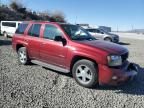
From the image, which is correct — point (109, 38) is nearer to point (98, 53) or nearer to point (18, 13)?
point (98, 53)

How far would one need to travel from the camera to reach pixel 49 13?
165 ft

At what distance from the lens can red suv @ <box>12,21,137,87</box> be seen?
5629mm

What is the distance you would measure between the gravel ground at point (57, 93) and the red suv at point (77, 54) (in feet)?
1.07

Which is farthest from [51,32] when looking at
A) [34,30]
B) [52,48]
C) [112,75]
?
[112,75]

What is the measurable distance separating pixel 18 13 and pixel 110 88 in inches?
1455

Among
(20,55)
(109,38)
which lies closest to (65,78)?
(20,55)

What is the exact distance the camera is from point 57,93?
5.43 meters

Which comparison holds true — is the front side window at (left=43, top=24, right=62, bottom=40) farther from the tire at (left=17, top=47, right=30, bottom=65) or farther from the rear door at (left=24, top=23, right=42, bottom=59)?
the tire at (left=17, top=47, right=30, bottom=65)

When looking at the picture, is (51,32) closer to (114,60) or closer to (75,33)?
(75,33)

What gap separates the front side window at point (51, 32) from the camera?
22.3 feet

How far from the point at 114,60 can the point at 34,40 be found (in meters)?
3.08

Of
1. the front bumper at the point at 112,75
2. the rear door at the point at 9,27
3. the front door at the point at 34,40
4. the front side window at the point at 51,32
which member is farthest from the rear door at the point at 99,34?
the front bumper at the point at 112,75

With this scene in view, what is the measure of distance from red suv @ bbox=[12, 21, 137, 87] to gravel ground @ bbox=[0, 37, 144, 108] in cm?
33

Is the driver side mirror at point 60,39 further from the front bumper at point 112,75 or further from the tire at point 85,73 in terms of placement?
the front bumper at point 112,75
